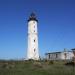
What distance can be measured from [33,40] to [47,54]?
925cm

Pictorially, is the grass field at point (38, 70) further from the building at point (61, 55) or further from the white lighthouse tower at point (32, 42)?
the white lighthouse tower at point (32, 42)

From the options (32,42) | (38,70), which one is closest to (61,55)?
(32,42)

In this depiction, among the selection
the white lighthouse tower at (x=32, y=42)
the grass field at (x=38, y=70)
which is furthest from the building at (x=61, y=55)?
the grass field at (x=38, y=70)

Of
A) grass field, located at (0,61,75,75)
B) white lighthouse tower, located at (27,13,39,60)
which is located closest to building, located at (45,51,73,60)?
white lighthouse tower, located at (27,13,39,60)

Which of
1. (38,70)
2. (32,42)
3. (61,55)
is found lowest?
(38,70)

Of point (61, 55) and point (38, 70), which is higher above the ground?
point (61, 55)

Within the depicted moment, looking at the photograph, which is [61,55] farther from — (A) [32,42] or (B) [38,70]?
(B) [38,70]

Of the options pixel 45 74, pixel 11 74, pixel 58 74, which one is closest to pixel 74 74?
pixel 58 74

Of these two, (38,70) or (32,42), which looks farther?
(32,42)

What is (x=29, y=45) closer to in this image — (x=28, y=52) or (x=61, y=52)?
(x=28, y=52)

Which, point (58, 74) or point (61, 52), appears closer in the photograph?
point (58, 74)

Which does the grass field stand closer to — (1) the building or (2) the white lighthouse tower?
(1) the building

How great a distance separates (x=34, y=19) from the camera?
56344mm

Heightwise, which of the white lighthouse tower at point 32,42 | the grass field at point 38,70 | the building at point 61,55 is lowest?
the grass field at point 38,70
